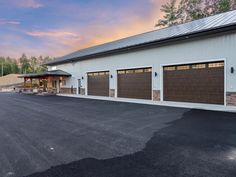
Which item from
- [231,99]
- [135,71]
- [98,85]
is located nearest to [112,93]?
[98,85]

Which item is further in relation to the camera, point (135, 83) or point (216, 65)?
point (135, 83)

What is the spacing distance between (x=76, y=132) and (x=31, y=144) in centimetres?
148

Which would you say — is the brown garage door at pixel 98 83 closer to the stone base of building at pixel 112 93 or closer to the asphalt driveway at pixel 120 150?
the stone base of building at pixel 112 93

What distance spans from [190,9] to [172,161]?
30407 millimetres

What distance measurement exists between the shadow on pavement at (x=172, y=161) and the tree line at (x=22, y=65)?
248 ft

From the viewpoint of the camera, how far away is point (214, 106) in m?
10.6

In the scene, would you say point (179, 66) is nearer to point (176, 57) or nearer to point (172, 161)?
point (176, 57)

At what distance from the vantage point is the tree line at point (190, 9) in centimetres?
2402

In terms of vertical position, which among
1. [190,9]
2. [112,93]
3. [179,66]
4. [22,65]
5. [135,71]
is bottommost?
[112,93]

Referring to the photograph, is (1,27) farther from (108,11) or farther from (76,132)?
(76,132)

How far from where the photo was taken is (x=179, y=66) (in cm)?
1235

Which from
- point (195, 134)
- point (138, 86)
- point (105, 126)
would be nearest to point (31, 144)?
point (105, 126)

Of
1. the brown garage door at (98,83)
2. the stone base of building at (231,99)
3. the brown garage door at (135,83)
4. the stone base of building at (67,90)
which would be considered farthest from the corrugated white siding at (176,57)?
the stone base of building at (67,90)

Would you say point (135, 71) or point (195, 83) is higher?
point (135, 71)
